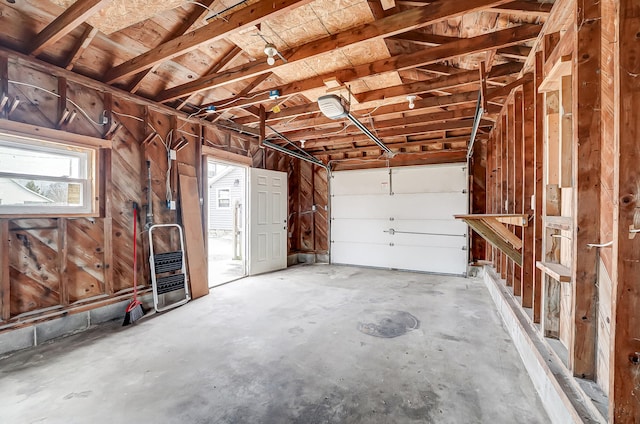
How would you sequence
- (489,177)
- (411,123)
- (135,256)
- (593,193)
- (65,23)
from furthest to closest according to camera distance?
1. (489,177)
2. (411,123)
3. (135,256)
4. (65,23)
5. (593,193)

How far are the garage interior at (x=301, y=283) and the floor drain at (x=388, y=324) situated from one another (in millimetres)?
32

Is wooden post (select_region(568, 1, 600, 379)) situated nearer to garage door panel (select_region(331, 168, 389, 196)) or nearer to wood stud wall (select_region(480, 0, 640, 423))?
wood stud wall (select_region(480, 0, 640, 423))

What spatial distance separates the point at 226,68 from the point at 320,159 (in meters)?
3.96

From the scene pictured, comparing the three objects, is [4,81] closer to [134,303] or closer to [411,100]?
[134,303]

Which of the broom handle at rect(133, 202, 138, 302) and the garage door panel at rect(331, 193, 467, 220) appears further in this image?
the garage door panel at rect(331, 193, 467, 220)

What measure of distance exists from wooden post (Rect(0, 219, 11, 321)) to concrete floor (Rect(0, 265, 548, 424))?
1.39 feet

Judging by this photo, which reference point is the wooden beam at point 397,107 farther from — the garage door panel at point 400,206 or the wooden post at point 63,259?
the wooden post at point 63,259

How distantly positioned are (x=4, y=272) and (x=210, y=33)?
112 inches

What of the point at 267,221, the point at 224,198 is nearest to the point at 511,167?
the point at 267,221

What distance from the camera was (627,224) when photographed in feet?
3.92

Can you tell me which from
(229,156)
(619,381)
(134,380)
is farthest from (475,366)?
(229,156)

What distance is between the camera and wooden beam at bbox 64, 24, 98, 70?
2.46 m

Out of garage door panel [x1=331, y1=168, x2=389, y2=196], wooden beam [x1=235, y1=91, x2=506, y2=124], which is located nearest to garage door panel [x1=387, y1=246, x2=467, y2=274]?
garage door panel [x1=331, y1=168, x2=389, y2=196]

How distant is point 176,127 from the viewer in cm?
409
